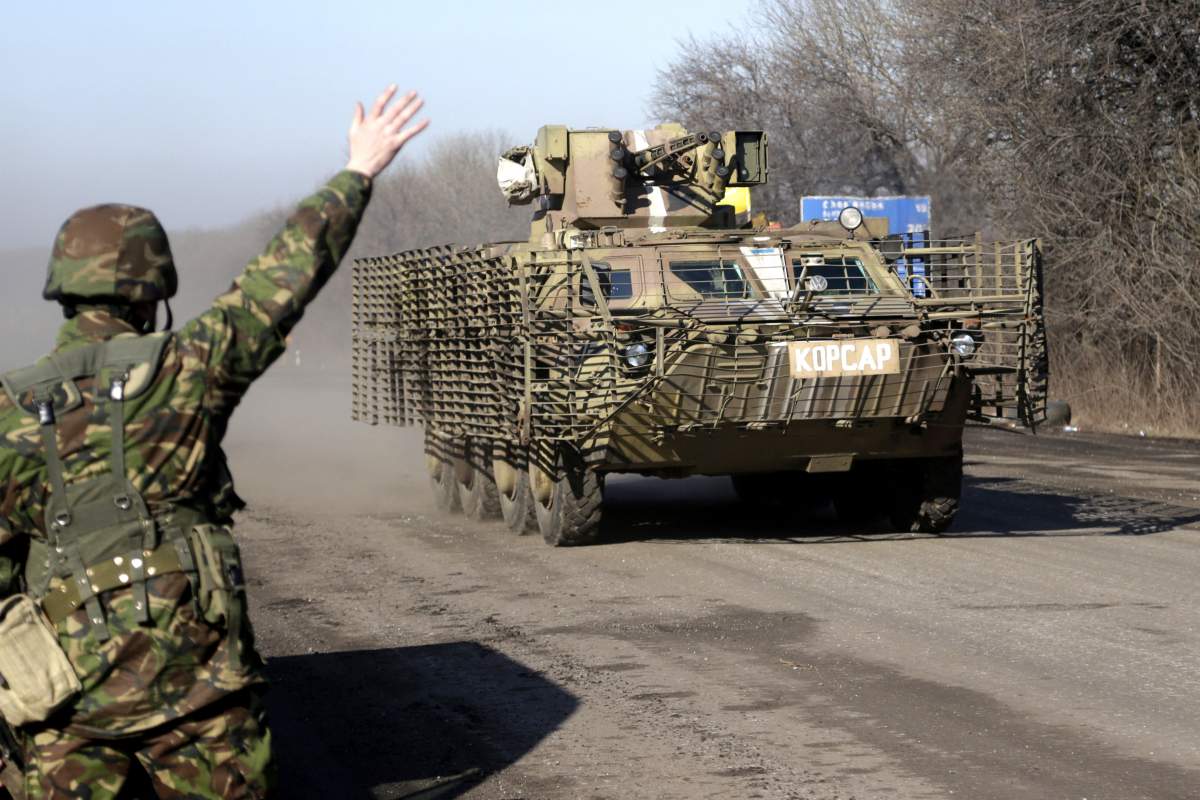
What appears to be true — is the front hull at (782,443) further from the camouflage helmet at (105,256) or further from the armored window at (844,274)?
the camouflage helmet at (105,256)

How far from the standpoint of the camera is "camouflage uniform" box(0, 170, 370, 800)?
320 centimetres

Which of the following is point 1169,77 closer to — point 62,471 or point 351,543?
point 351,543

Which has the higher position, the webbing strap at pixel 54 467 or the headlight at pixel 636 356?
the headlight at pixel 636 356

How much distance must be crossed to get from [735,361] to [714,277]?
1237 millimetres

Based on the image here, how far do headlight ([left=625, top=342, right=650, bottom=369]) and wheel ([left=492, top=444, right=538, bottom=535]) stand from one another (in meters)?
1.90

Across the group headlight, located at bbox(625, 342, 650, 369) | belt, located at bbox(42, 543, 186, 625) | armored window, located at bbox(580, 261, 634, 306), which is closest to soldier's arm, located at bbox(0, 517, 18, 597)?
belt, located at bbox(42, 543, 186, 625)

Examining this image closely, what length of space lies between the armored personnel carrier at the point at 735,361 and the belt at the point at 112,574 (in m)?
6.65

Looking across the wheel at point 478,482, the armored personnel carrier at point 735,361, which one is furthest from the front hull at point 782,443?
the wheel at point 478,482

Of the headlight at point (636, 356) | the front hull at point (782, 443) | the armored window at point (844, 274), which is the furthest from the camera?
the armored window at point (844, 274)

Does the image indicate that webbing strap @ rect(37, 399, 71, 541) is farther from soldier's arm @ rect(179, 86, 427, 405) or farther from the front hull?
the front hull

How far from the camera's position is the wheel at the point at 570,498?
10773 mm

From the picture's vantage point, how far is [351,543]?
1189 centimetres

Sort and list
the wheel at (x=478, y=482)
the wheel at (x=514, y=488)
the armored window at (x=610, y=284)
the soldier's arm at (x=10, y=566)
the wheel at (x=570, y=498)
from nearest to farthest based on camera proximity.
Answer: the soldier's arm at (x=10, y=566)
the armored window at (x=610, y=284)
the wheel at (x=570, y=498)
the wheel at (x=514, y=488)
the wheel at (x=478, y=482)

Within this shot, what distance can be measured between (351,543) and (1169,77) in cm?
1234
